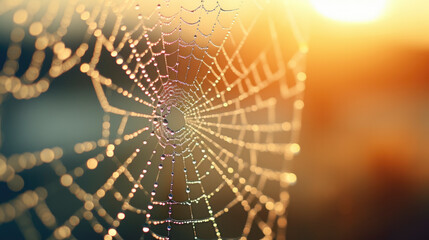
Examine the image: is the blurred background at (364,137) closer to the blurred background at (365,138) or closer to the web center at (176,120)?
the blurred background at (365,138)

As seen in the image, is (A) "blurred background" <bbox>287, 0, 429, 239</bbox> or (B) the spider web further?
(A) "blurred background" <bbox>287, 0, 429, 239</bbox>

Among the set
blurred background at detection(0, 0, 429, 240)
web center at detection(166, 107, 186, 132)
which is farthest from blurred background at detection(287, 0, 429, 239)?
web center at detection(166, 107, 186, 132)

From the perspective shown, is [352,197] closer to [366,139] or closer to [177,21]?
[366,139]

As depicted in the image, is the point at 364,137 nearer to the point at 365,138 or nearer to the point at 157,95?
the point at 365,138

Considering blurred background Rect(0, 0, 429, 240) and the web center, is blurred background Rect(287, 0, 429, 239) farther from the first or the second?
the web center

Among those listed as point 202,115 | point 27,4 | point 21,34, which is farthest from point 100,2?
point 202,115
